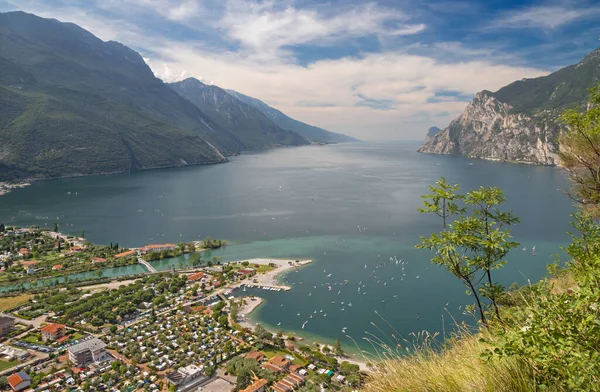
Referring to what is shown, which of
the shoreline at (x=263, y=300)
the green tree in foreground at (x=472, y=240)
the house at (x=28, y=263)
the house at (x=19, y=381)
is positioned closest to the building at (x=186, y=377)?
the shoreline at (x=263, y=300)

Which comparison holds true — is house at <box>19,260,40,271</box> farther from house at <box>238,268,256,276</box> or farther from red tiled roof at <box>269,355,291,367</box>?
red tiled roof at <box>269,355,291,367</box>

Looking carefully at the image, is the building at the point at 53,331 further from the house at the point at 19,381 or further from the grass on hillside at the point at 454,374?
the grass on hillside at the point at 454,374

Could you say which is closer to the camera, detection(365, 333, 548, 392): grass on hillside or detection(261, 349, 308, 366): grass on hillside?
detection(365, 333, 548, 392): grass on hillside

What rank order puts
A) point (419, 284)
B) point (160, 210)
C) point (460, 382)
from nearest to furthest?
point (460, 382), point (419, 284), point (160, 210)

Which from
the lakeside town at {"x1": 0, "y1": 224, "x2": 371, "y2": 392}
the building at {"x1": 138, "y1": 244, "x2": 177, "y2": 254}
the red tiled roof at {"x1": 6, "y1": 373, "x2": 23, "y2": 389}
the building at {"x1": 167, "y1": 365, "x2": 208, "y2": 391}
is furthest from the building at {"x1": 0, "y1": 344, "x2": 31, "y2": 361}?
the building at {"x1": 138, "y1": 244, "x2": 177, "y2": 254}

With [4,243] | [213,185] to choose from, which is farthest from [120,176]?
[4,243]

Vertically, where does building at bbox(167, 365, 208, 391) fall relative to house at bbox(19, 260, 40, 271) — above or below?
below

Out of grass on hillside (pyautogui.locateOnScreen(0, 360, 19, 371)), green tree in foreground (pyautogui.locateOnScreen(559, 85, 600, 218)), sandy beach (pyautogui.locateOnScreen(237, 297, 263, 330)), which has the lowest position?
grass on hillside (pyautogui.locateOnScreen(0, 360, 19, 371))

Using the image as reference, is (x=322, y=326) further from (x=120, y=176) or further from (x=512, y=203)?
(x=120, y=176)
